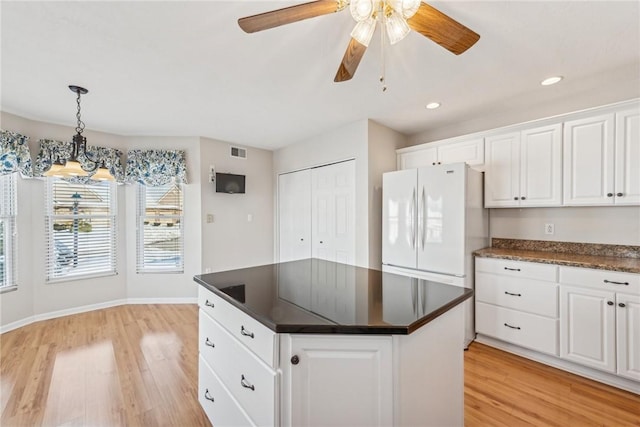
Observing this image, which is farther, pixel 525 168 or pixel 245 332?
pixel 525 168

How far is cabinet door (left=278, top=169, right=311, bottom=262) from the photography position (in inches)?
165

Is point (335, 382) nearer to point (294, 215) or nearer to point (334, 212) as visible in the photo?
point (334, 212)

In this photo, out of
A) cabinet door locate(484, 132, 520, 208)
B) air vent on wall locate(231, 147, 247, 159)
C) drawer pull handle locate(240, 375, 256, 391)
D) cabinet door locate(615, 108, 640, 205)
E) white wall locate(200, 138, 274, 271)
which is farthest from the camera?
air vent on wall locate(231, 147, 247, 159)

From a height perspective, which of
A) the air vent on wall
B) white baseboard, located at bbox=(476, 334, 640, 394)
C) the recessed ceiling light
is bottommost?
white baseboard, located at bbox=(476, 334, 640, 394)

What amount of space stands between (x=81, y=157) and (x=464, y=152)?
4.63 metres

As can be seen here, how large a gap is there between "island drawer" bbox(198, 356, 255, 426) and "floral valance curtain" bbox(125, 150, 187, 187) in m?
2.87

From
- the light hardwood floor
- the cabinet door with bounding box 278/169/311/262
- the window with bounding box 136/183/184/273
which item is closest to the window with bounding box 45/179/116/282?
the window with bounding box 136/183/184/273

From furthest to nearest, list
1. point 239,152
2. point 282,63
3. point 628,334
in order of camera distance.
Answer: point 239,152 < point 282,63 < point 628,334

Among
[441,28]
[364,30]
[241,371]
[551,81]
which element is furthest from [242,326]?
[551,81]

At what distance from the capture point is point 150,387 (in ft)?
6.81

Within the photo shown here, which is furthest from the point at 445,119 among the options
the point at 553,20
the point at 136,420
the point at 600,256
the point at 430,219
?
the point at 136,420

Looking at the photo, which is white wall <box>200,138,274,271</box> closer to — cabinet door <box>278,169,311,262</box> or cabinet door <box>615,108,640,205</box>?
cabinet door <box>278,169,311,262</box>

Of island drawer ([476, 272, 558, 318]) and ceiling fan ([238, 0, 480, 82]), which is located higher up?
ceiling fan ([238, 0, 480, 82])

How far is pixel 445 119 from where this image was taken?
3.29 m
